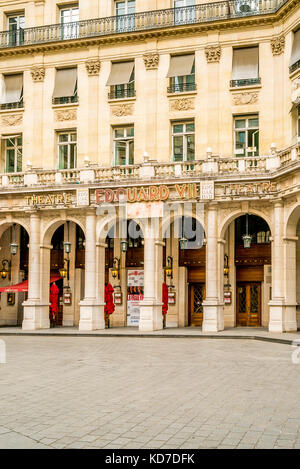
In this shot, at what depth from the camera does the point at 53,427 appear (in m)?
8.16

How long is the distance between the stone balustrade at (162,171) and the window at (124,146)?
42.8 inches

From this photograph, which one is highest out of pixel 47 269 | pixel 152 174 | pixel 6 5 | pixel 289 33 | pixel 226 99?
pixel 6 5

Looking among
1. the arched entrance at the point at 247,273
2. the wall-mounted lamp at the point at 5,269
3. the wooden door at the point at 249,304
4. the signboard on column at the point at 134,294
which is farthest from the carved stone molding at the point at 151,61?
the wall-mounted lamp at the point at 5,269

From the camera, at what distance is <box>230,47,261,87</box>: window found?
27.0 m

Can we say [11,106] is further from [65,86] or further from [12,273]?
[12,273]

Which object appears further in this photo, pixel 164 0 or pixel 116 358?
pixel 164 0

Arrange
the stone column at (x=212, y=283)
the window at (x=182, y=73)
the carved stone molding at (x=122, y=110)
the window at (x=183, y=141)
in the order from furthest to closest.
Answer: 1. the carved stone molding at (x=122, y=110)
2. the window at (x=183, y=141)
3. the window at (x=182, y=73)
4. the stone column at (x=212, y=283)

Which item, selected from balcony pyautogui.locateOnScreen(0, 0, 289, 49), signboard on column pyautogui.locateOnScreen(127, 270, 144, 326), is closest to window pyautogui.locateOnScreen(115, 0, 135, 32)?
balcony pyautogui.locateOnScreen(0, 0, 289, 49)

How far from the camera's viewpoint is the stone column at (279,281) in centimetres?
2453

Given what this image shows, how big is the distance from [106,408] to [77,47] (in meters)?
23.9

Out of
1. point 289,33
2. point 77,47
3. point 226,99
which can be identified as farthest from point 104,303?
point 289,33

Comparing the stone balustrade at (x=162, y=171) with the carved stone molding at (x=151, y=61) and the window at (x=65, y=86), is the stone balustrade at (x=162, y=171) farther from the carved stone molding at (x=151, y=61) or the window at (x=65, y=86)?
the carved stone molding at (x=151, y=61)

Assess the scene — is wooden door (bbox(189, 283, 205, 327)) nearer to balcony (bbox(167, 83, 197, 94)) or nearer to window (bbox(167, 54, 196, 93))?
balcony (bbox(167, 83, 197, 94))

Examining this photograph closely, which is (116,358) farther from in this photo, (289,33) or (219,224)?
(289,33)
